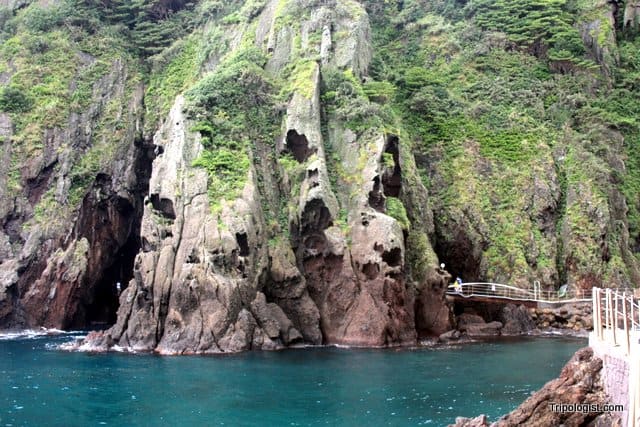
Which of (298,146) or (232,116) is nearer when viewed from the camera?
(298,146)

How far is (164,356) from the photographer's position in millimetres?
39156

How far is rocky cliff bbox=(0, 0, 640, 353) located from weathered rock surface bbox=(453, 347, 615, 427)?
82.2ft

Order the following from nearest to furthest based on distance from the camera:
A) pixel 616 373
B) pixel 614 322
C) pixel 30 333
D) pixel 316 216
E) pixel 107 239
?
pixel 616 373, pixel 614 322, pixel 316 216, pixel 30 333, pixel 107 239

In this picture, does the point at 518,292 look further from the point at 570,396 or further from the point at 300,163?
the point at 570,396

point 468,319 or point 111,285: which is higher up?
point 111,285

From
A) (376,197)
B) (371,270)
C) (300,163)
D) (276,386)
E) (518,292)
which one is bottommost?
(276,386)

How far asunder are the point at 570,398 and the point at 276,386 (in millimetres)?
15439

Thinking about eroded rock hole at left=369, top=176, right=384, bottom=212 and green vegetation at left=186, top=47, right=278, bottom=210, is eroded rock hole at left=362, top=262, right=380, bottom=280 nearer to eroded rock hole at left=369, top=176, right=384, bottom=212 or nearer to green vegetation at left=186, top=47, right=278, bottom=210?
eroded rock hole at left=369, top=176, right=384, bottom=212

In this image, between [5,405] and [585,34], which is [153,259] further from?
[585,34]

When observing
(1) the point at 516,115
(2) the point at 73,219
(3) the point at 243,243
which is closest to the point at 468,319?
(3) the point at 243,243

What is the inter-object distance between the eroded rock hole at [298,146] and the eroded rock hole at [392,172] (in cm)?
528

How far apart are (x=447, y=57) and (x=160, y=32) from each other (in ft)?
87.2

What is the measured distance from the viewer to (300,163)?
166 feet

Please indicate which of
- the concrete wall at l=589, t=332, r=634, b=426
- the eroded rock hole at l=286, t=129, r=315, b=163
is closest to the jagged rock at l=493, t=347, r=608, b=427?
the concrete wall at l=589, t=332, r=634, b=426
